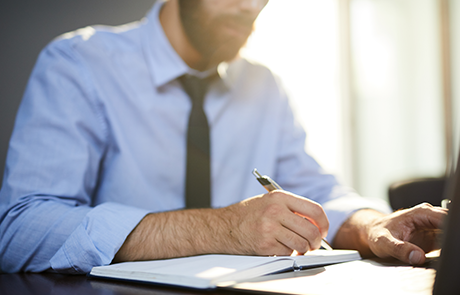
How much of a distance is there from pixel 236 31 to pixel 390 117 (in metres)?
2.50

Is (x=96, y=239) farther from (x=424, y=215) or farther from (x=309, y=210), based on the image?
(x=424, y=215)

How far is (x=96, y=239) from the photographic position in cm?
54

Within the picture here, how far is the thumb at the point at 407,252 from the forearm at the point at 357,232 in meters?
0.09

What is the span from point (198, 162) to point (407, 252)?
0.51m

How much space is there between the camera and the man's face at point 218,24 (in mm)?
884

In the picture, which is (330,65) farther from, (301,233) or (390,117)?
(301,233)

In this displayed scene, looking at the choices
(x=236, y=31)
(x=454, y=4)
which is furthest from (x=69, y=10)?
(x=454, y=4)

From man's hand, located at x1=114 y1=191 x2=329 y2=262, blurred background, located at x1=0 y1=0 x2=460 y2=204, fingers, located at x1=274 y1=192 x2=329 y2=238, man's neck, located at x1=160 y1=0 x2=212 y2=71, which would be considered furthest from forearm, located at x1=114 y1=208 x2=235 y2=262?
blurred background, located at x1=0 y1=0 x2=460 y2=204

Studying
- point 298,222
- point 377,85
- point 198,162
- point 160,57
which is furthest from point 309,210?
point 377,85

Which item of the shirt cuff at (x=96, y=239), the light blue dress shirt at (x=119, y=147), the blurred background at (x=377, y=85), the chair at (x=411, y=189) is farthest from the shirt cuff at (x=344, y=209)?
the blurred background at (x=377, y=85)

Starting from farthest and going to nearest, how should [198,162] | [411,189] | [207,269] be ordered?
[411,189], [198,162], [207,269]

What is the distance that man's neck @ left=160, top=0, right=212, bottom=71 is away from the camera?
3.37 ft

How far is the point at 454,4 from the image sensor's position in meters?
2.79

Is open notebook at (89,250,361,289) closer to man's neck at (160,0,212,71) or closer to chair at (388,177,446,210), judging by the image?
chair at (388,177,446,210)
